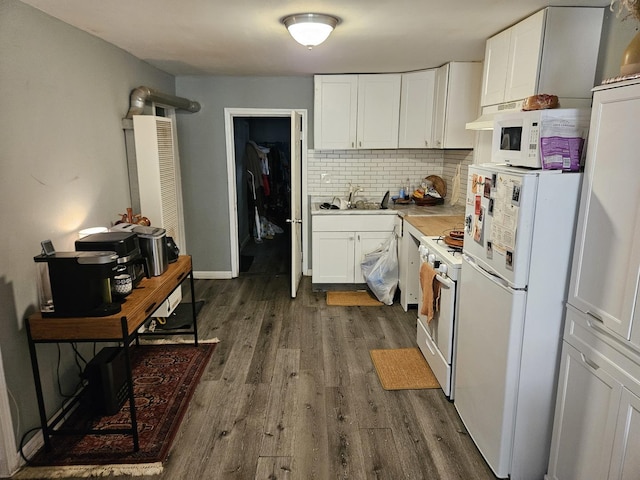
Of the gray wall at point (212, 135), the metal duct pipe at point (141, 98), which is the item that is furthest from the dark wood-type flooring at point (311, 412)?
the metal duct pipe at point (141, 98)

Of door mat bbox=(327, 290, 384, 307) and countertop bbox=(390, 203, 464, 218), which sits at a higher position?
countertop bbox=(390, 203, 464, 218)

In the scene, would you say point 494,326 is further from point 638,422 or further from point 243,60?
point 243,60

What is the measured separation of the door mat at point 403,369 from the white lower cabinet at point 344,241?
1339mm

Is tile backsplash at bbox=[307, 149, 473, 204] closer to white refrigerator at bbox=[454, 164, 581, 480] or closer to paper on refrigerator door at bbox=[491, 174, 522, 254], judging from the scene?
white refrigerator at bbox=[454, 164, 581, 480]

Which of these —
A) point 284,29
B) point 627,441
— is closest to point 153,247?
point 284,29

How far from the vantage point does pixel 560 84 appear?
7.98 ft

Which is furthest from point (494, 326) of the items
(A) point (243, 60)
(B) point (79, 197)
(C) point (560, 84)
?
(A) point (243, 60)

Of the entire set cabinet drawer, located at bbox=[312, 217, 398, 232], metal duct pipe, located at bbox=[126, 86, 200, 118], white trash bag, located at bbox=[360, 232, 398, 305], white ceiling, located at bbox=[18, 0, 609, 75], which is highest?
white ceiling, located at bbox=[18, 0, 609, 75]

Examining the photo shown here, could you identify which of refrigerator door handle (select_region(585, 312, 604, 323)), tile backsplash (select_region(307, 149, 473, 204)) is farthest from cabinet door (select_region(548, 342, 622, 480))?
tile backsplash (select_region(307, 149, 473, 204))

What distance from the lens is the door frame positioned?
187 inches

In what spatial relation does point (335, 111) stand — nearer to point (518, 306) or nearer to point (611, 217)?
point (518, 306)

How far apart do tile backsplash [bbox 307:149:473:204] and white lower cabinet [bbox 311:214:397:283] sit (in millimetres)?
682

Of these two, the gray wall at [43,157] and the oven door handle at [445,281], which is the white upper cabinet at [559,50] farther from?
the gray wall at [43,157]

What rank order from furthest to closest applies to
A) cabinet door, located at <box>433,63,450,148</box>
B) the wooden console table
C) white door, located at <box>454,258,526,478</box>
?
cabinet door, located at <box>433,63,450,148</box> → the wooden console table → white door, located at <box>454,258,526,478</box>
